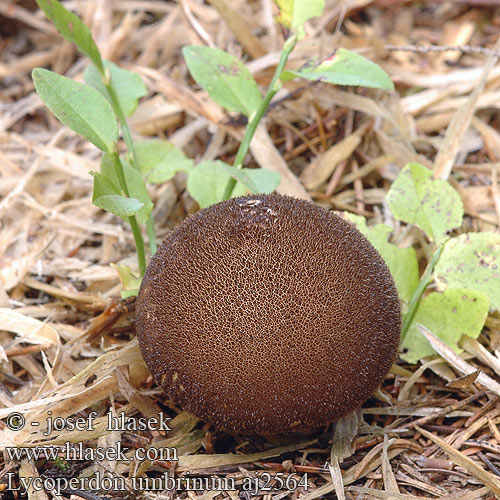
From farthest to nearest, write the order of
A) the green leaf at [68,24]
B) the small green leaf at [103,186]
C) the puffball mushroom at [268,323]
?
the green leaf at [68,24] < the small green leaf at [103,186] < the puffball mushroom at [268,323]

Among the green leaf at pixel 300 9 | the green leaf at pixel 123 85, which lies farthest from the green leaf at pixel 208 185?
the green leaf at pixel 300 9

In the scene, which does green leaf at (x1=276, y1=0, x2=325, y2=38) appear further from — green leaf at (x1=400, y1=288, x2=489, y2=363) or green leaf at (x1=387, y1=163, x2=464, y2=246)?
green leaf at (x1=400, y1=288, x2=489, y2=363)

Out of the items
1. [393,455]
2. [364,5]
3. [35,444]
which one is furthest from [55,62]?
[393,455]

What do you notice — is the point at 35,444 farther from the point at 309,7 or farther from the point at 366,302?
the point at 309,7

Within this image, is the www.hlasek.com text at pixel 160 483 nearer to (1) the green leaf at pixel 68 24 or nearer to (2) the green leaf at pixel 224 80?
(2) the green leaf at pixel 224 80

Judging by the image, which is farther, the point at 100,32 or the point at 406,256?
the point at 100,32

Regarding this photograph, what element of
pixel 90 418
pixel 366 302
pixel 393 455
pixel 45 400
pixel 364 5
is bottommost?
pixel 393 455
